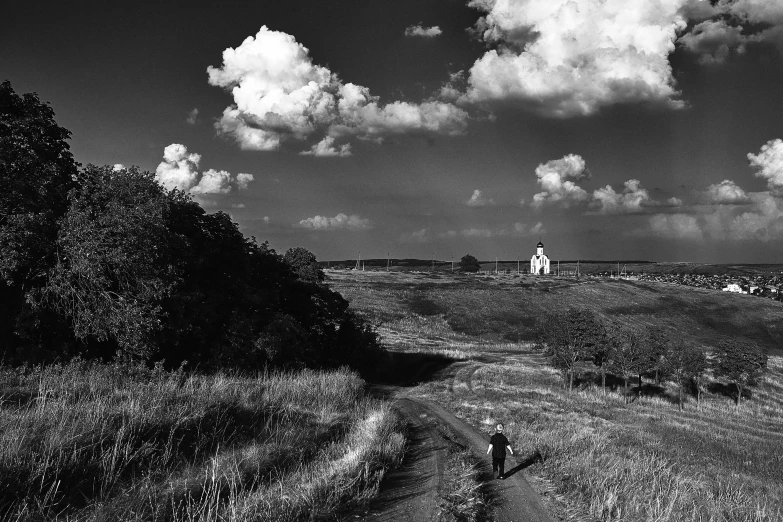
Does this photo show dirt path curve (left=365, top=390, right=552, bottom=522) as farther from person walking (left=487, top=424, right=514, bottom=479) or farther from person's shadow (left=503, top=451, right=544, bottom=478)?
person walking (left=487, top=424, right=514, bottom=479)

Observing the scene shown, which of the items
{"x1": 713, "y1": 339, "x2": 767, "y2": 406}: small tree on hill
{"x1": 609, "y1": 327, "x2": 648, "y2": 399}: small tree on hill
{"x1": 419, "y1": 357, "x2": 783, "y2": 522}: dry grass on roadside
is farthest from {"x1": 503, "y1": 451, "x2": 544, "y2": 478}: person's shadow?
{"x1": 713, "y1": 339, "x2": 767, "y2": 406}: small tree on hill

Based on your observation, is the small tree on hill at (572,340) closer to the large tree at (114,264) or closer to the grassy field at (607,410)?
the grassy field at (607,410)

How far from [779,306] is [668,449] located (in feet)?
455

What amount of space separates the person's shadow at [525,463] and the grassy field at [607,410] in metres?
0.11

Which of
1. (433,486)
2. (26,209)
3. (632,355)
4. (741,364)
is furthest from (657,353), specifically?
(26,209)

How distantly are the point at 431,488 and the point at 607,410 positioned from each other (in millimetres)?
32820

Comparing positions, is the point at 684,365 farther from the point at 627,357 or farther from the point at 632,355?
the point at 627,357

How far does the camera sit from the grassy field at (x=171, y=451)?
7.61 meters

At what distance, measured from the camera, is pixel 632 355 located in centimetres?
5059

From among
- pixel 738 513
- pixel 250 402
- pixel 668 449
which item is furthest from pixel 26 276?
pixel 668 449

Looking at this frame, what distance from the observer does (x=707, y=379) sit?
198ft

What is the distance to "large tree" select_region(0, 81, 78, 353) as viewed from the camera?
53.7 feet

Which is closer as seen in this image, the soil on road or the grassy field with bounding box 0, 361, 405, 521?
the grassy field with bounding box 0, 361, 405, 521

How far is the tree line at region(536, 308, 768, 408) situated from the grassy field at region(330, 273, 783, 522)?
2.57m
